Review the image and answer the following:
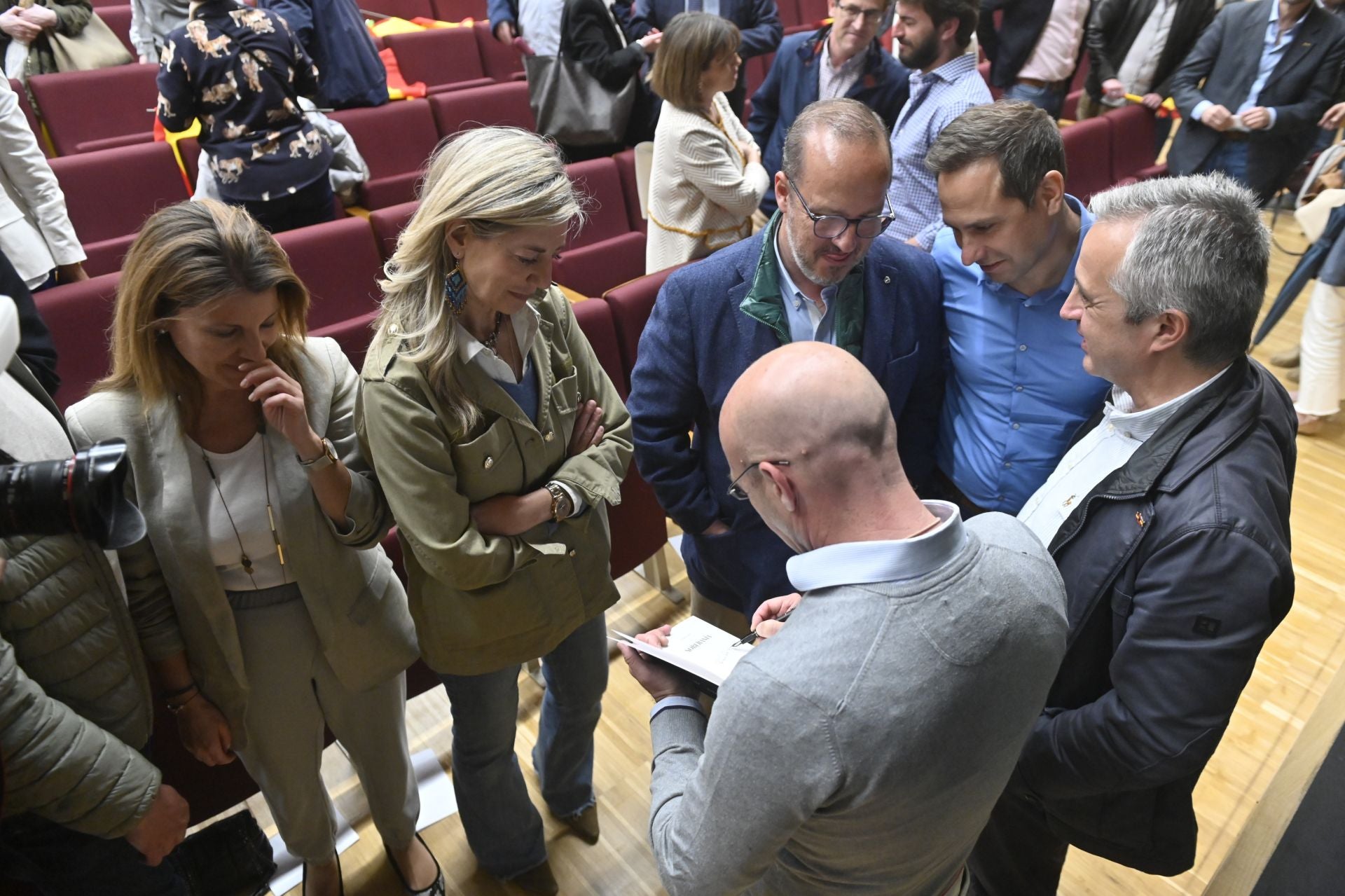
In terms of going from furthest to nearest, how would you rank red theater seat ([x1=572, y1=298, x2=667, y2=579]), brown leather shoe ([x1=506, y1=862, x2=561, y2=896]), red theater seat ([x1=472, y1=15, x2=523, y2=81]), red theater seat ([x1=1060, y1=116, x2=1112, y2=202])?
red theater seat ([x1=472, y1=15, x2=523, y2=81]) → red theater seat ([x1=1060, y1=116, x2=1112, y2=202]) → red theater seat ([x1=572, y1=298, x2=667, y2=579]) → brown leather shoe ([x1=506, y1=862, x2=561, y2=896])

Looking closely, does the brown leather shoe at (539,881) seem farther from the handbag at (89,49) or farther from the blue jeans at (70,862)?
the handbag at (89,49)

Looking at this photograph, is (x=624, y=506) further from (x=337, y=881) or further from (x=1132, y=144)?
(x=1132, y=144)

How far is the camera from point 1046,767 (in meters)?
1.32

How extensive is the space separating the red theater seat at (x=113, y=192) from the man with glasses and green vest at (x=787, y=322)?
9.06 feet

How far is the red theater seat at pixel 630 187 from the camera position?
12.6ft

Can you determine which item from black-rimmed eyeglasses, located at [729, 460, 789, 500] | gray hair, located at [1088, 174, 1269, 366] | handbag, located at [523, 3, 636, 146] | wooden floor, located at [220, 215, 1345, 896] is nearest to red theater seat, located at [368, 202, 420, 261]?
handbag, located at [523, 3, 636, 146]

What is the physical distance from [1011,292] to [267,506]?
1.37 metres

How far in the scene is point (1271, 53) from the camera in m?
3.75

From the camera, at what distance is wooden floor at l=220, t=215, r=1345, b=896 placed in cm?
195

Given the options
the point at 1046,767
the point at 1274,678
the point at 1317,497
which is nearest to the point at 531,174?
the point at 1046,767

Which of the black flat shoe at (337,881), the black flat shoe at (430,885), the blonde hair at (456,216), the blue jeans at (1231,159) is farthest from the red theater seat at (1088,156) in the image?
the black flat shoe at (337,881)

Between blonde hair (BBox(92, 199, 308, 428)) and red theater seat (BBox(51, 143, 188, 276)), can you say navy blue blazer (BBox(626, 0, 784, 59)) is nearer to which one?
red theater seat (BBox(51, 143, 188, 276))

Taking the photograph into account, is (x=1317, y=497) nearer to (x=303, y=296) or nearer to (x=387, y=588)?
(x=387, y=588)

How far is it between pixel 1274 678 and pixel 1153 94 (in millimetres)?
3463
